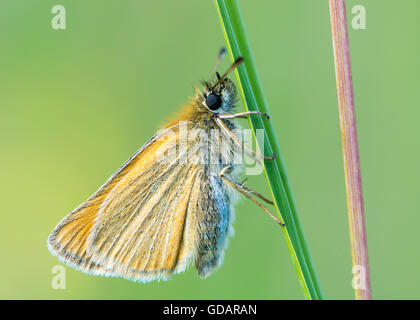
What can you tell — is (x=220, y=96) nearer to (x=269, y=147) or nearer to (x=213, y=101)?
(x=213, y=101)

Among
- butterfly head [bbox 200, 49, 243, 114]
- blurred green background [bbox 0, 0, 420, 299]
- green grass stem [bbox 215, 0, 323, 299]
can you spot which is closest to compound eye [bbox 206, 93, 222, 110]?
butterfly head [bbox 200, 49, 243, 114]

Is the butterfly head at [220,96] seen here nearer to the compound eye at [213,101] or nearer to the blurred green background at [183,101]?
the compound eye at [213,101]

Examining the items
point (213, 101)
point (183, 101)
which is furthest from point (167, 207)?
point (183, 101)

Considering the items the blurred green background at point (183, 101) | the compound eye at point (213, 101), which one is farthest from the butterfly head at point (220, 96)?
the blurred green background at point (183, 101)

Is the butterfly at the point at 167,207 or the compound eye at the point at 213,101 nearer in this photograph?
the compound eye at the point at 213,101

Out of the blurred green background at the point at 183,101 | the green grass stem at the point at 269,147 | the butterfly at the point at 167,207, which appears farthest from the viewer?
the blurred green background at the point at 183,101
